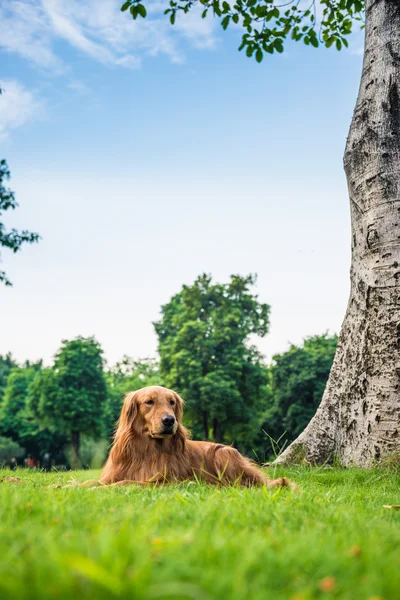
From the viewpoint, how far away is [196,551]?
1932 mm

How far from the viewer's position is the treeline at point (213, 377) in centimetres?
3434

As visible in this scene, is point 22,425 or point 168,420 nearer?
point 168,420

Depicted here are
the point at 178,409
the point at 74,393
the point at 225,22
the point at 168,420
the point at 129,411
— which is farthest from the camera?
the point at 74,393

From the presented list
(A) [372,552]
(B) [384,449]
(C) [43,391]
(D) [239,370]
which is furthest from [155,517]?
(C) [43,391]

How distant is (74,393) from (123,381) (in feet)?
69.9

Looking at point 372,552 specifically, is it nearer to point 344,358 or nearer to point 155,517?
point 155,517

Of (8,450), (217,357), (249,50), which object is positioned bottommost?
(8,450)

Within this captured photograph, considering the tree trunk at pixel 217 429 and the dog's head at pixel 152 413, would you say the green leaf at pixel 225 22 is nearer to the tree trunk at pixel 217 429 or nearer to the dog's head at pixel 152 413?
the dog's head at pixel 152 413

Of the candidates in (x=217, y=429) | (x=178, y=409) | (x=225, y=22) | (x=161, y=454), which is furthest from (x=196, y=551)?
(x=217, y=429)

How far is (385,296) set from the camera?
24.8 ft

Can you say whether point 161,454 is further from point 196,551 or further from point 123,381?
point 123,381

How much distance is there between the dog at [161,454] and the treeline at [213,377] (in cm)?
2684

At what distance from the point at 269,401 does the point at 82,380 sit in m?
14.2

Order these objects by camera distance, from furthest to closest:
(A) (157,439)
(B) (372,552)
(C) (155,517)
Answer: (A) (157,439) < (C) (155,517) < (B) (372,552)
